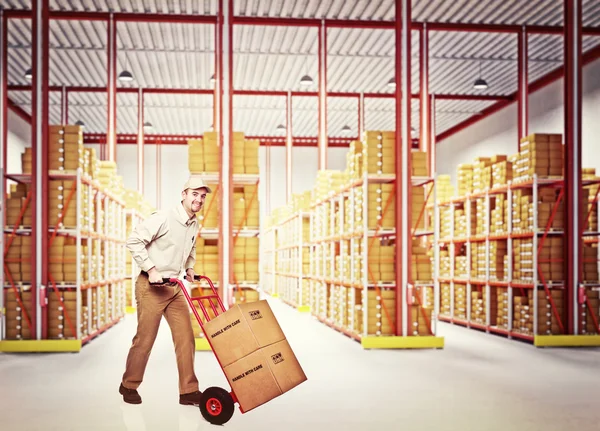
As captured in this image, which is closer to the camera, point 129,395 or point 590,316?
point 129,395

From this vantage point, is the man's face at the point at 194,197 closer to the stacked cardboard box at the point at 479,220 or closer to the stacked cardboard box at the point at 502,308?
the stacked cardboard box at the point at 502,308

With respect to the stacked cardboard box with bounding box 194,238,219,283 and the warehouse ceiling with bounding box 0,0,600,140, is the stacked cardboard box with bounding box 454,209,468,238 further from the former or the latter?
the stacked cardboard box with bounding box 194,238,219,283

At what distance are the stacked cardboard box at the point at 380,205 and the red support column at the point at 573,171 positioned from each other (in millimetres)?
2942

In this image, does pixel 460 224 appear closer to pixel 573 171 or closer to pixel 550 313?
pixel 550 313

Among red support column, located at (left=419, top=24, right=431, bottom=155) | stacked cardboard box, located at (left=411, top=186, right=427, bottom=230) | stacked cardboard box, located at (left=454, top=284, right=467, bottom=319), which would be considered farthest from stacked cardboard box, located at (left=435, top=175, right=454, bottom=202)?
stacked cardboard box, located at (left=411, top=186, right=427, bottom=230)

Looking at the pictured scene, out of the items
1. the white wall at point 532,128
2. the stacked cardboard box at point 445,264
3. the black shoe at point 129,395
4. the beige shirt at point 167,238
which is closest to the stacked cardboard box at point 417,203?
the stacked cardboard box at point 445,264

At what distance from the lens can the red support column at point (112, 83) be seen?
16844mm

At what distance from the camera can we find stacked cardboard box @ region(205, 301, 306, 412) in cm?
530

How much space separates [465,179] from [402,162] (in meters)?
4.29

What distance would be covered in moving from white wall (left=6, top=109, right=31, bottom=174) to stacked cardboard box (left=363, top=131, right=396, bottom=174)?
712 inches

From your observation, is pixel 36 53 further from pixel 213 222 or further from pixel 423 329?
pixel 423 329

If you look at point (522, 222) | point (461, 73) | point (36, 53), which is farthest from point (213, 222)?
point (461, 73)

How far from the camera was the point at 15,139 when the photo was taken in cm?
2614

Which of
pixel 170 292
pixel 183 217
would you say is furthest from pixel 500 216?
pixel 170 292
